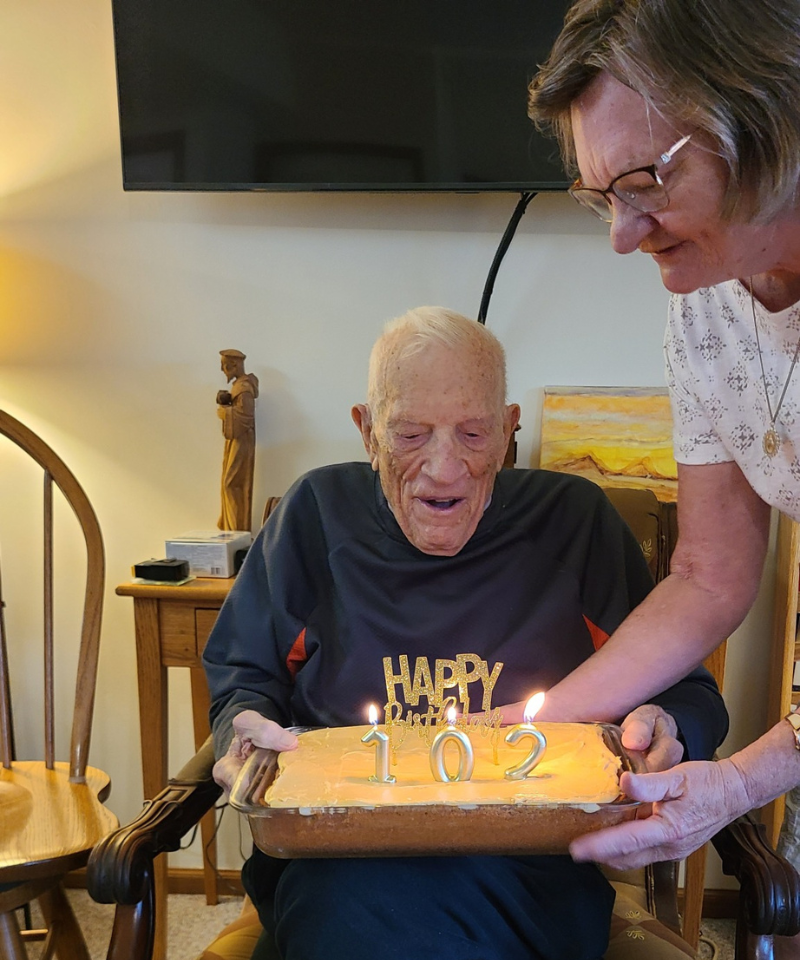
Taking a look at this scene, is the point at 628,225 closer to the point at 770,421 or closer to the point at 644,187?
the point at 644,187

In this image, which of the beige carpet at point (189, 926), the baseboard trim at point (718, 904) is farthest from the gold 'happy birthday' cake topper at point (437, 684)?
the baseboard trim at point (718, 904)

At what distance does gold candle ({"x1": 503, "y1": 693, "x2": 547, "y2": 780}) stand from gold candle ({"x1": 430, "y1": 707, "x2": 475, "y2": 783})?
1.9 inches

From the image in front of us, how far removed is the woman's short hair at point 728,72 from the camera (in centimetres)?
85

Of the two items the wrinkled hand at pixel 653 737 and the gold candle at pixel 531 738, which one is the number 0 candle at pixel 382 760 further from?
the wrinkled hand at pixel 653 737

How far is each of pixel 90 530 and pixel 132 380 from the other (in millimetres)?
510

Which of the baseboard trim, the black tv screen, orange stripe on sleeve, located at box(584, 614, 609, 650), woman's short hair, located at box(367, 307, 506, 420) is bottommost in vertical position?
the baseboard trim

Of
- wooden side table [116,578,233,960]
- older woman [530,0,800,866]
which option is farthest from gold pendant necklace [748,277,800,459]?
wooden side table [116,578,233,960]

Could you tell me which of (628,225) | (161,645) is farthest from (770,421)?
(161,645)

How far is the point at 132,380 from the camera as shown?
7.51ft

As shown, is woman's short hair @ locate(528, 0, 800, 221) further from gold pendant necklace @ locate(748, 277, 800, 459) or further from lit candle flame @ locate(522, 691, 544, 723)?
lit candle flame @ locate(522, 691, 544, 723)

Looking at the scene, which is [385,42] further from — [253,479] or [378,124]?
[253,479]

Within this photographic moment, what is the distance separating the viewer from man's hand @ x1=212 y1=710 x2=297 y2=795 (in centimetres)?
113

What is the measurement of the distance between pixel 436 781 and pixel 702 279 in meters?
0.67

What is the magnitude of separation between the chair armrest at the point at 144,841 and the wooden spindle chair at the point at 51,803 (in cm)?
33
